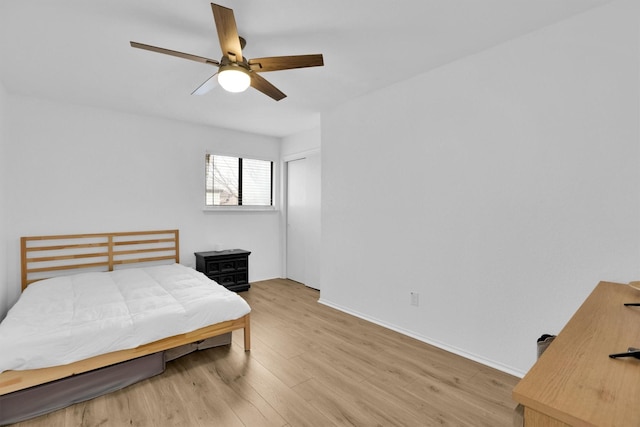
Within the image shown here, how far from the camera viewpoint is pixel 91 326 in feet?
6.68

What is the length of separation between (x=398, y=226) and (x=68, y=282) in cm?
351

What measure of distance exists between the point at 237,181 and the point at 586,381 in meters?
4.87

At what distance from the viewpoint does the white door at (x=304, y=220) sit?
15.8ft

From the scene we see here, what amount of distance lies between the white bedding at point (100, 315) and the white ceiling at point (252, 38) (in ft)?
6.73

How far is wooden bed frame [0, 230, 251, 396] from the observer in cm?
186

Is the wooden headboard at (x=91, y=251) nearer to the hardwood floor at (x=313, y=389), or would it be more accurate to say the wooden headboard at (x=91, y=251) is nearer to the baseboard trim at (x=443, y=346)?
the hardwood floor at (x=313, y=389)

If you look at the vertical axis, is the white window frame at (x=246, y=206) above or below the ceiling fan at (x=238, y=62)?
below

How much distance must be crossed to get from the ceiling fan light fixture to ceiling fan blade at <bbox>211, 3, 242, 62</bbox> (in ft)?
0.23

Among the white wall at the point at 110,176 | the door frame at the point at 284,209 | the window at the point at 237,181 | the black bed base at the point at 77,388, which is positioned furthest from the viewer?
the door frame at the point at 284,209

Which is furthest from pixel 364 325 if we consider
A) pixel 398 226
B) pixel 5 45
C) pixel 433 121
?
pixel 5 45

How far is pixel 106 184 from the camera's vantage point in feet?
12.7

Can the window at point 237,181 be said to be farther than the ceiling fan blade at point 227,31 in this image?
Yes

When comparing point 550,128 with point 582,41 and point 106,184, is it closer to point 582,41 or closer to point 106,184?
point 582,41

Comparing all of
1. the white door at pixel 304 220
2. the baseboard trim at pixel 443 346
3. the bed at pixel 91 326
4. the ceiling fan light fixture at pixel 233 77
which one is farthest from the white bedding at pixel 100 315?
the white door at pixel 304 220
